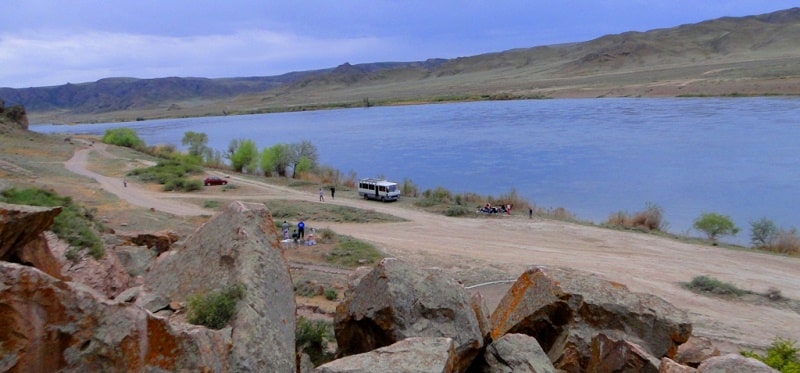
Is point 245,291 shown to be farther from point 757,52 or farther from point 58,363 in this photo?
point 757,52

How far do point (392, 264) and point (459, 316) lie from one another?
114 cm

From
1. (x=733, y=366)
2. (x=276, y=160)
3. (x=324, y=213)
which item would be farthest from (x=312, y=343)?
(x=276, y=160)

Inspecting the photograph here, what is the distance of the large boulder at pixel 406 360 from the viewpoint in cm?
595

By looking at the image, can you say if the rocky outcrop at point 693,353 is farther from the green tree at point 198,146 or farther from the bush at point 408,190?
the green tree at point 198,146

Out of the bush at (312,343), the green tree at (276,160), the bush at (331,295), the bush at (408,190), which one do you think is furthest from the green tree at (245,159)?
the bush at (312,343)

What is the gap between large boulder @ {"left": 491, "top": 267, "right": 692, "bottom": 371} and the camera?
8.55 metres

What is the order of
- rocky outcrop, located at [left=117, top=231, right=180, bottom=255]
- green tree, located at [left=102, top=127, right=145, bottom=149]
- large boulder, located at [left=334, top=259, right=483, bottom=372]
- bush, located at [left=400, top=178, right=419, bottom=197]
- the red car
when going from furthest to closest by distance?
green tree, located at [left=102, top=127, right=145, bottom=149] → the red car → bush, located at [left=400, top=178, right=419, bottom=197] → rocky outcrop, located at [left=117, top=231, right=180, bottom=255] → large boulder, located at [left=334, top=259, right=483, bottom=372]

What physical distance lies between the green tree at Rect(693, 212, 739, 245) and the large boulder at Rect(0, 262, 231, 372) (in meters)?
31.7

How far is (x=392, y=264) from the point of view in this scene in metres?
8.28

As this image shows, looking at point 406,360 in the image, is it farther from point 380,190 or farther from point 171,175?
point 171,175

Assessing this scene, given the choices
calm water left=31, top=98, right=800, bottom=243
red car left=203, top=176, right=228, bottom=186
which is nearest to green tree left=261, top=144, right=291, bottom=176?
calm water left=31, top=98, right=800, bottom=243

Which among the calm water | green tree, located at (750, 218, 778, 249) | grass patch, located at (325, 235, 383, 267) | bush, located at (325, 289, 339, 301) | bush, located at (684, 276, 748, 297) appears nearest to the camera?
bush, located at (325, 289, 339, 301)

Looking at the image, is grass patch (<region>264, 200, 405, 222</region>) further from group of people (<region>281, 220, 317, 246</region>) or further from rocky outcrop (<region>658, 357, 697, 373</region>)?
rocky outcrop (<region>658, 357, 697, 373</region>)

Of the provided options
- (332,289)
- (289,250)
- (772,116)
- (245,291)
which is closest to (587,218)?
(289,250)
